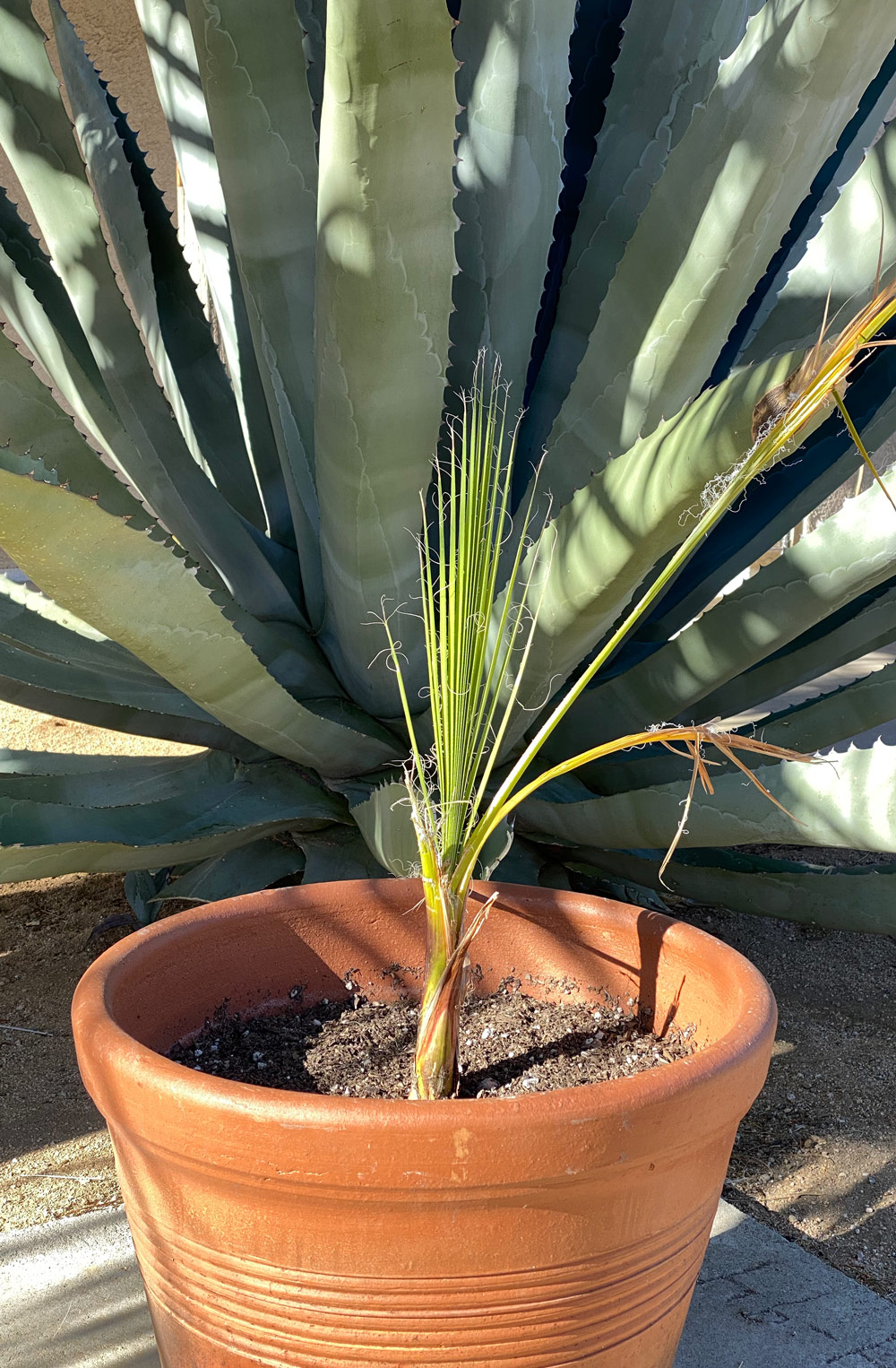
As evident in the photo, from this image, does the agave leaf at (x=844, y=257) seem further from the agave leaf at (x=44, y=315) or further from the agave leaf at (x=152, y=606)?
the agave leaf at (x=44, y=315)

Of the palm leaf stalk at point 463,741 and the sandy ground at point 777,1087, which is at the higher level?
the palm leaf stalk at point 463,741

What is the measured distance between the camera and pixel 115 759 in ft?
6.48

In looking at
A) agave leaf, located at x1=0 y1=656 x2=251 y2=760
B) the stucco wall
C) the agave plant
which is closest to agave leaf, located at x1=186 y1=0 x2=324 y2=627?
the agave plant

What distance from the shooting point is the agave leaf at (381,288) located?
1.12 metres

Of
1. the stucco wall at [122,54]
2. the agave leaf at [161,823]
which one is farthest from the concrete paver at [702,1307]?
the stucco wall at [122,54]

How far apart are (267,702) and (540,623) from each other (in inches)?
14.5

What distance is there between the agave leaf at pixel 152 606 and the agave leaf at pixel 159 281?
629 mm

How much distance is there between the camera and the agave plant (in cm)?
121

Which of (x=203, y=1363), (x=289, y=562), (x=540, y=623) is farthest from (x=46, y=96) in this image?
(x=203, y=1363)

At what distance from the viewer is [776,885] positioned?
1.71 meters

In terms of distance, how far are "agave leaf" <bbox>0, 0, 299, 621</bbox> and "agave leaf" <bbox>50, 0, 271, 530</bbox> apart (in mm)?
65

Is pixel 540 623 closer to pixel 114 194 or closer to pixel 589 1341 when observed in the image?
pixel 589 1341

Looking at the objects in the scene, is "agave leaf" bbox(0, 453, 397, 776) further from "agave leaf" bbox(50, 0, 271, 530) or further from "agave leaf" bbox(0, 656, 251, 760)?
"agave leaf" bbox(50, 0, 271, 530)

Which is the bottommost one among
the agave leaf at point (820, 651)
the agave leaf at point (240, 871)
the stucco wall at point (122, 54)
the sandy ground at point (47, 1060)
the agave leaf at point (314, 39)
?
the sandy ground at point (47, 1060)
